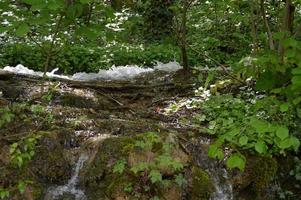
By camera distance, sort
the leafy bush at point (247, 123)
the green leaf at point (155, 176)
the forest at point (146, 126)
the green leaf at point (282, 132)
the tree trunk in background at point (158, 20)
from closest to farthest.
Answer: the green leaf at point (282, 132)
the leafy bush at point (247, 123)
the forest at point (146, 126)
the green leaf at point (155, 176)
the tree trunk in background at point (158, 20)

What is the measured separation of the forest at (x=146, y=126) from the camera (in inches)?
106

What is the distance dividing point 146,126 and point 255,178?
1327 millimetres

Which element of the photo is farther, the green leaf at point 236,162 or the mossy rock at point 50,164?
the mossy rock at point 50,164

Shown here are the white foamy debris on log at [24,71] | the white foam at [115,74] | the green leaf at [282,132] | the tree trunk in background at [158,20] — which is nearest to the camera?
the green leaf at [282,132]

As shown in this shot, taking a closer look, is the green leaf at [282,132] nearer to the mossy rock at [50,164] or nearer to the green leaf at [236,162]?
the green leaf at [236,162]

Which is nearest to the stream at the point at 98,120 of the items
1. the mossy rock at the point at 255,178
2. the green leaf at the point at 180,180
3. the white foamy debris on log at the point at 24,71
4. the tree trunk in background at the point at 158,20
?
the mossy rock at the point at 255,178

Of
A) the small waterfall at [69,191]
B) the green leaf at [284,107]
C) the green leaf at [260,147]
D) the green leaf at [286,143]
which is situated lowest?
the small waterfall at [69,191]

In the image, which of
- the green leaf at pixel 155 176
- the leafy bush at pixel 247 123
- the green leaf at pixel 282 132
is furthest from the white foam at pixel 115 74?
the green leaf at pixel 282 132

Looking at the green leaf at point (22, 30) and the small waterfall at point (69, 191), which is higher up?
the green leaf at point (22, 30)

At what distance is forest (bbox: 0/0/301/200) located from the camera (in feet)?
8.87

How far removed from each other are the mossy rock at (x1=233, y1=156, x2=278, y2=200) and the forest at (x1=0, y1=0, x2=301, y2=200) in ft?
0.04

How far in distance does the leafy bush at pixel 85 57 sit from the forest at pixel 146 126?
448 mm

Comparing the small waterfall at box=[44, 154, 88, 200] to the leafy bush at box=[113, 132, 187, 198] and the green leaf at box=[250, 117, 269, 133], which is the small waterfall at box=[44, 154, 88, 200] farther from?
the green leaf at box=[250, 117, 269, 133]

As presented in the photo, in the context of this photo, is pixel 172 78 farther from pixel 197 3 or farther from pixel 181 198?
pixel 197 3
